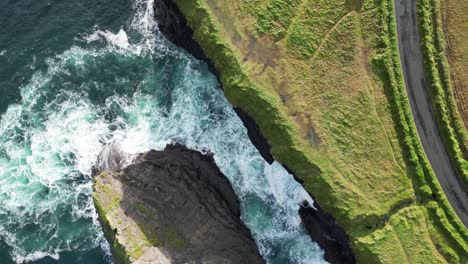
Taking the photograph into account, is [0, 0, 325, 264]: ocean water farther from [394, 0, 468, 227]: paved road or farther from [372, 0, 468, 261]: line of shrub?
[394, 0, 468, 227]: paved road

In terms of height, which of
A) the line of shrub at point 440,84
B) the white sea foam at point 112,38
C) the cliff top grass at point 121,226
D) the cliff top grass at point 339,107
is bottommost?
the cliff top grass at point 121,226

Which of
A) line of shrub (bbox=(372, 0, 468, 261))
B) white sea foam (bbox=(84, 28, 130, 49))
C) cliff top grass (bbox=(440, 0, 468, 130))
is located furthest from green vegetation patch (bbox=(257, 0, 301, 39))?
white sea foam (bbox=(84, 28, 130, 49))

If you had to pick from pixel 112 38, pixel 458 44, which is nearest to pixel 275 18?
pixel 458 44

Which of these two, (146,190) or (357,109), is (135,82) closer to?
(146,190)

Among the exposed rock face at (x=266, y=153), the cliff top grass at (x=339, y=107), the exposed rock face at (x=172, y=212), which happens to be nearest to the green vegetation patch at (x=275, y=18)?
the cliff top grass at (x=339, y=107)

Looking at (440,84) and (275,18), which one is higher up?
(440,84)

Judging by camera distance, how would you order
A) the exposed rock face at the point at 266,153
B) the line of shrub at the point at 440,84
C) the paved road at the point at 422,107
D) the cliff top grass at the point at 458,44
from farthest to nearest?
the cliff top grass at the point at 458,44
the exposed rock face at the point at 266,153
the line of shrub at the point at 440,84
the paved road at the point at 422,107

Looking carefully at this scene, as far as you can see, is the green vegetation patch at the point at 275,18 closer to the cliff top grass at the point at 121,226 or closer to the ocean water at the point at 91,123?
the ocean water at the point at 91,123

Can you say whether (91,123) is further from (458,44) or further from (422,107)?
(458,44)
